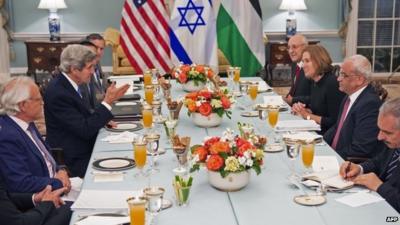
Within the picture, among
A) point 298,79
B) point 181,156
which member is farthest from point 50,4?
point 181,156

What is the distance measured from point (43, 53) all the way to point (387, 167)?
6324 mm

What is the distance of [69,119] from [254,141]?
1488 millimetres

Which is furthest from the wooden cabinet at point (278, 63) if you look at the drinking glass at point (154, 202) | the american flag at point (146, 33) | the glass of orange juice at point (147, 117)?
the drinking glass at point (154, 202)

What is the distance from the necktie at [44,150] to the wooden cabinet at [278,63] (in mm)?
5720

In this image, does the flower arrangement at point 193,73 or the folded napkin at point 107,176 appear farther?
the flower arrangement at point 193,73

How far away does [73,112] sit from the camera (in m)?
3.70

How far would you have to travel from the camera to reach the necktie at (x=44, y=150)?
3.11 metres

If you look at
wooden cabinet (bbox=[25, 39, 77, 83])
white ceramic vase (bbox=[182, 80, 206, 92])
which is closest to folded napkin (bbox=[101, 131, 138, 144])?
white ceramic vase (bbox=[182, 80, 206, 92])

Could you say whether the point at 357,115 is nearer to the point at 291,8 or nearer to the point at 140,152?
the point at 140,152

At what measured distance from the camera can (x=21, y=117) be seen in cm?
300

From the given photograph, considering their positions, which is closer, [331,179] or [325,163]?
[331,179]

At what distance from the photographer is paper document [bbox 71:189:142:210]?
2367 millimetres

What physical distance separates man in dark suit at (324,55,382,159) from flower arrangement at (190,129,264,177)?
119 centimetres

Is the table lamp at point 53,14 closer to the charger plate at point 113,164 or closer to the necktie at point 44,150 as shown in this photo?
the necktie at point 44,150
